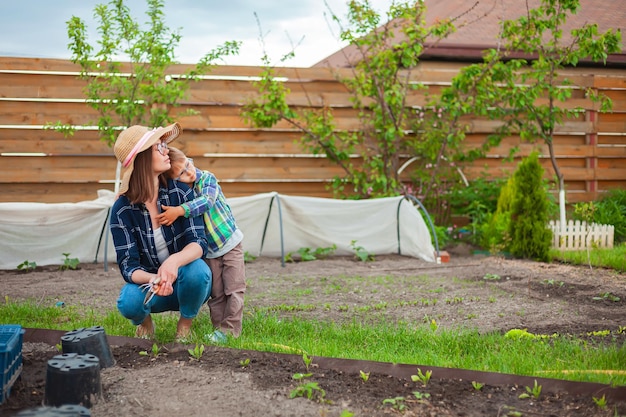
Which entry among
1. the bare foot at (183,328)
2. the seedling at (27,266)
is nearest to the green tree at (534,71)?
the seedling at (27,266)

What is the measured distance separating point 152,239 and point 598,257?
200 inches

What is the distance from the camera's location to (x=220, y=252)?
3748 millimetres

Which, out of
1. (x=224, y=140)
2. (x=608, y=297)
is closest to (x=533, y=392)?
(x=608, y=297)

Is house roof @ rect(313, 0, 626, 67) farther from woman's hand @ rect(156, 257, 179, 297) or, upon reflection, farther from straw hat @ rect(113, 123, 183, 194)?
woman's hand @ rect(156, 257, 179, 297)

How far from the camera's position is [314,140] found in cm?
847

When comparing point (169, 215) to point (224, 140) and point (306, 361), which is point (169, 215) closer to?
point (306, 361)

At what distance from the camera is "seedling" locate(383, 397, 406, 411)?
245 cm

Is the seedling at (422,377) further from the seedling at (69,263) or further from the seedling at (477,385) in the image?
the seedling at (69,263)

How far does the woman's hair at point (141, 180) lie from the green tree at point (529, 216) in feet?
16.7

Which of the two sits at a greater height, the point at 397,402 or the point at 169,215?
the point at 169,215

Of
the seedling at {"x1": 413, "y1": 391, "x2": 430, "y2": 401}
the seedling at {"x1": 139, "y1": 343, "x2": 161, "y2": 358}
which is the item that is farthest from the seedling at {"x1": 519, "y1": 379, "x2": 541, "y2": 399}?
the seedling at {"x1": 139, "y1": 343, "x2": 161, "y2": 358}

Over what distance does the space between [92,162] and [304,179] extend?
255 centimetres

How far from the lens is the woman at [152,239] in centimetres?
336

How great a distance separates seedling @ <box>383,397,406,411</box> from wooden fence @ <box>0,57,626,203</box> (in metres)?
5.95
